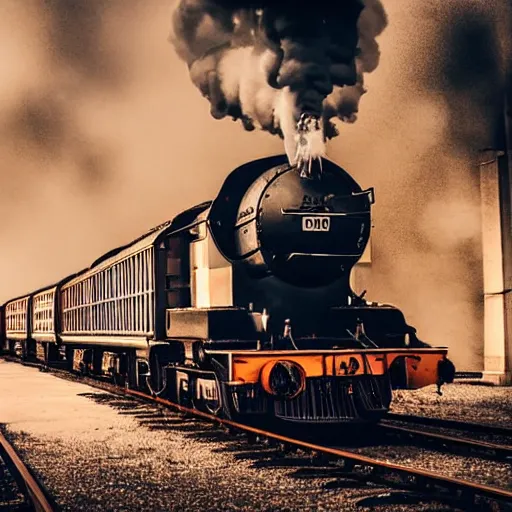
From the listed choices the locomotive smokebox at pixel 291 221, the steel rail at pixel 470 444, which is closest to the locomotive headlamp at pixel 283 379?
the locomotive smokebox at pixel 291 221

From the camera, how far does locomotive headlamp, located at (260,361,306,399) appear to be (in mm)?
8250

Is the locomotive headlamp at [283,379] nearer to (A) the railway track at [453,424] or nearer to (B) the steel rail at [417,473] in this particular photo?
(B) the steel rail at [417,473]

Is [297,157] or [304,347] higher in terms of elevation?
[297,157]

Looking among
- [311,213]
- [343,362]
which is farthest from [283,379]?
[311,213]

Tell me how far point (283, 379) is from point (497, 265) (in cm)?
959

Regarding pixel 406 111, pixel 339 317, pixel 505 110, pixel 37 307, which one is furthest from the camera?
pixel 37 307

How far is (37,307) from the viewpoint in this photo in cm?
2592

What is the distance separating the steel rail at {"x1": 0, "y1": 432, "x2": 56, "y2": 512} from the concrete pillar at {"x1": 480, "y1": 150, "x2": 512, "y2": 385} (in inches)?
429

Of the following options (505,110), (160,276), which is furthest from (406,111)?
(160,276)

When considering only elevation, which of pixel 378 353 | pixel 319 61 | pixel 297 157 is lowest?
pixel 378 353

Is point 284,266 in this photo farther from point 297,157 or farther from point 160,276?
point 160,276

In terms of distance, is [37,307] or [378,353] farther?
[37,307]

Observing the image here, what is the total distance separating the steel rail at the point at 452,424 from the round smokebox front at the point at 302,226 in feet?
7.30

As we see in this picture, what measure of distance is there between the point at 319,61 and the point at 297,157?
228 centimetres
